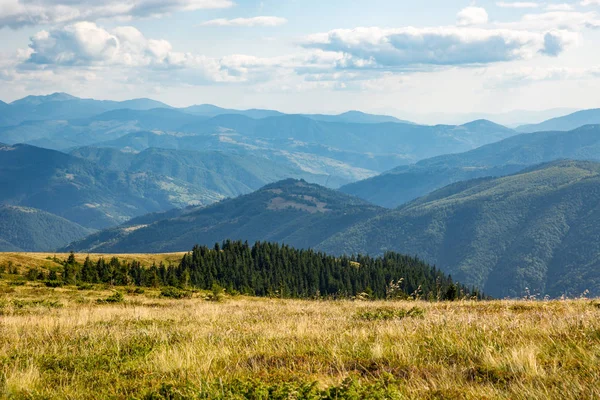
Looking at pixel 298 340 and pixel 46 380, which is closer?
pixel 46 380

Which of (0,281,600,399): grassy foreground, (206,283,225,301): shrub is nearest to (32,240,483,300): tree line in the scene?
(206,283,225,301): shrub

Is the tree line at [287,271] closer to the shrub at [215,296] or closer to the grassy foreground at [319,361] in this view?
the shrub at [215,296]

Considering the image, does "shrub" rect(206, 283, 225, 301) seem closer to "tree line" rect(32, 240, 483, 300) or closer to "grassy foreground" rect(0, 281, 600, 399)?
"grassy foreground" rect(0, 281, 600, 399)

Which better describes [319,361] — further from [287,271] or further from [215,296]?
[287,271]

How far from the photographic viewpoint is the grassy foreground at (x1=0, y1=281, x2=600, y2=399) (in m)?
6.69

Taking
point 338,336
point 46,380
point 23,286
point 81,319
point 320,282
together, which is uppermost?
point 46,380

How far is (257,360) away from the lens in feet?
29.9

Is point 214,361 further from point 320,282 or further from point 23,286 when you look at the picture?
point 320,282

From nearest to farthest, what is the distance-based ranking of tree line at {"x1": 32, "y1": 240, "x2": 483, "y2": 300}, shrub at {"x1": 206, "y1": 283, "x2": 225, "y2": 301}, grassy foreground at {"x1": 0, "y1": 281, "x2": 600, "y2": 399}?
1. grassy foreground at {"x1": 0, "y1": 281, "x2": 600, "y2": 399}
2. shrub at {"x1": 206, "y1": 283, "x2": 225, "y2": 301}
3. tree line at {"x1": 32, "y1": 240, "x2": 483, "y2": 300}

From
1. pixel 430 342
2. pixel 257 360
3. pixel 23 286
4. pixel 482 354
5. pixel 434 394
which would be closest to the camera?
pixel 434 394

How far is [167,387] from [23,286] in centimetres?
3852

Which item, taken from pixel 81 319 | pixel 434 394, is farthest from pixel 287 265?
pixel 434 394

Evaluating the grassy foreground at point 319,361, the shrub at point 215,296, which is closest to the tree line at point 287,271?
the shrub at point 215,296

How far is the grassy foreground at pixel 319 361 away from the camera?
6691 millimetres
